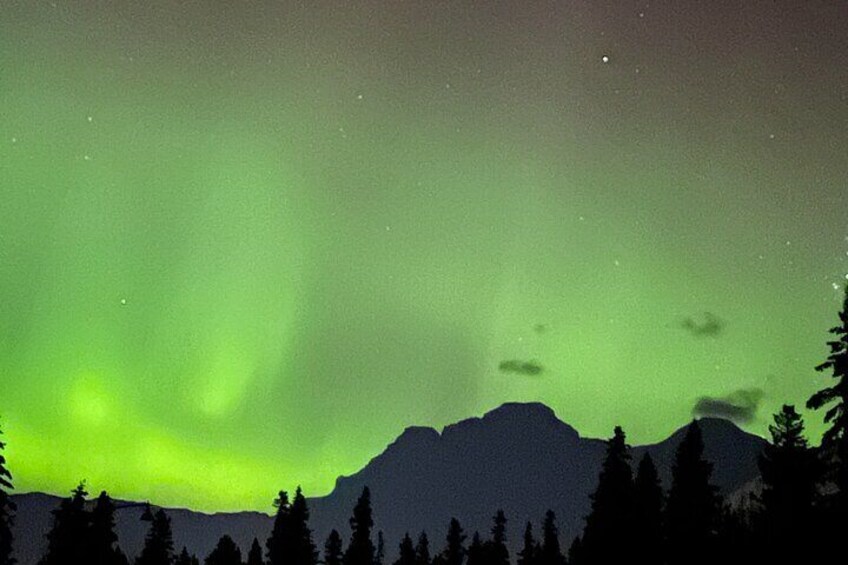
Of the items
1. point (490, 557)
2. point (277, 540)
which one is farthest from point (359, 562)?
point (490, 557)

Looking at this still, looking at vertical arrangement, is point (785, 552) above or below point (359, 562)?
below

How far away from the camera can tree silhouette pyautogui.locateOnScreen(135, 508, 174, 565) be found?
6356 cm

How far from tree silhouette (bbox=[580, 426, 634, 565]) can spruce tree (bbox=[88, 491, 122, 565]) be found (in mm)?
24234

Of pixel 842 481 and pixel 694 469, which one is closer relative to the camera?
pixel 842 481

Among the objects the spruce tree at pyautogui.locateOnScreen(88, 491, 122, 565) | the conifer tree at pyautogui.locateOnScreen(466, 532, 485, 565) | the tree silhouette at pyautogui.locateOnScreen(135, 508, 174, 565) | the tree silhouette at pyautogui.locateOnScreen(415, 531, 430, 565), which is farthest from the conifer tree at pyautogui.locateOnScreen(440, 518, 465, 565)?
the spruce tree at pyautogui.locateOnScreen(88, 491, 122, 565)

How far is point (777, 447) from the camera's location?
27078 mm

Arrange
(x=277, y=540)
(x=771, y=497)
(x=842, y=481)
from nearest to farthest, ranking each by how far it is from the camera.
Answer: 1. (x=842, y=481)
2. (x=771, y=497)
3. (x=277, y=540)

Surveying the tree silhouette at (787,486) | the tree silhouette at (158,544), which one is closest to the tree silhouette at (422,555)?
the tree silhouette at (158,544)

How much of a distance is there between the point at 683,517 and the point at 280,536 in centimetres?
3446

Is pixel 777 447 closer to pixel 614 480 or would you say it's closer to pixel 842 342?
pixel 842 342

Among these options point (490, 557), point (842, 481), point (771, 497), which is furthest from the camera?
point (490, 557)

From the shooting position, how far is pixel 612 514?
38.5 metres

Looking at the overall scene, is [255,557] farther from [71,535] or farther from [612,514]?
[612,514]

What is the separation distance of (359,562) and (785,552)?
155 feet
